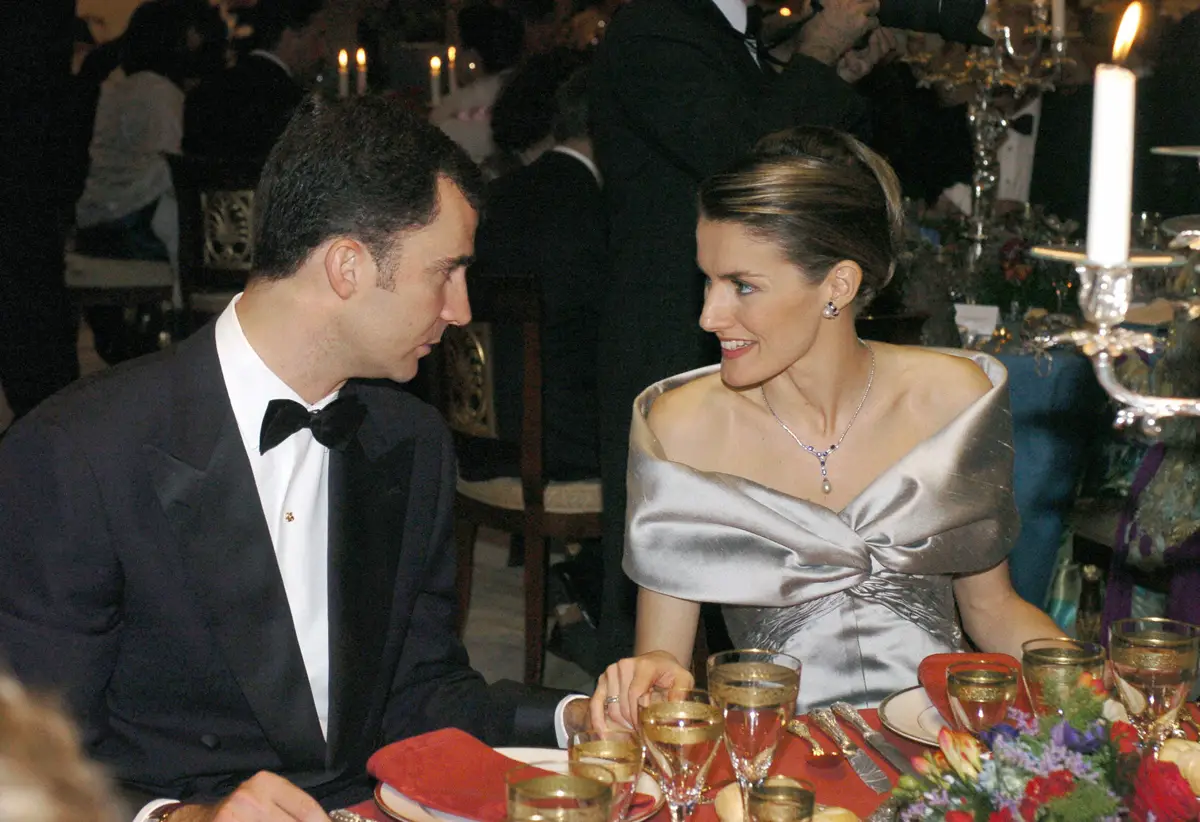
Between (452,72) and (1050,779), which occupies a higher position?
(452,72)

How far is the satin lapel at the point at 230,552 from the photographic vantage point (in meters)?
1.70

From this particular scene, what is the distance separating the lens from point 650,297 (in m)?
3.31

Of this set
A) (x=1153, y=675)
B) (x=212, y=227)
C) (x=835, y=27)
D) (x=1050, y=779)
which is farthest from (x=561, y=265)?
(x=1050, y=779)

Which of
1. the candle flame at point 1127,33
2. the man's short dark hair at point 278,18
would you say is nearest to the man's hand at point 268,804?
the candle flame at point 1127,33

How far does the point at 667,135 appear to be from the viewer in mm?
3104

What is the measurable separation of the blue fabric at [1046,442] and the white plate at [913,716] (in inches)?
78.9

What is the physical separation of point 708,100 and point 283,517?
5.17ft

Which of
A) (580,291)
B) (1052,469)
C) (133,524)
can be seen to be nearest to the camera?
(133,524)

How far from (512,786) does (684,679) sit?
0.59 m

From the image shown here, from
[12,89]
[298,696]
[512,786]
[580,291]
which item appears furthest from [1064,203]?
[512,786]

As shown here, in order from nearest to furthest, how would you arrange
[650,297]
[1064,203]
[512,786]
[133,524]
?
[512,786], [133,524], [650,297], [1064,203]

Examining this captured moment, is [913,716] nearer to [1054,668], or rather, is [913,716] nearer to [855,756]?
[855,756]

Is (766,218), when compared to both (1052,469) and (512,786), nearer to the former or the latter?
(512,786)

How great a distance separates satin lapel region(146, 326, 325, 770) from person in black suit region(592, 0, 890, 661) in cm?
147
